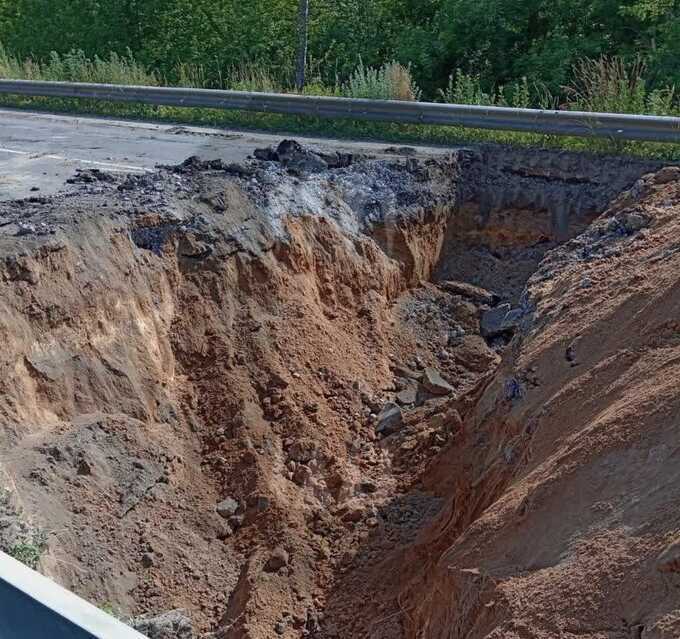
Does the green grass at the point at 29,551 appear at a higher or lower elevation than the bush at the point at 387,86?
lower

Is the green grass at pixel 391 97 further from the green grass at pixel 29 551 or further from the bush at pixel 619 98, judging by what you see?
the green grass at pixel 29 551

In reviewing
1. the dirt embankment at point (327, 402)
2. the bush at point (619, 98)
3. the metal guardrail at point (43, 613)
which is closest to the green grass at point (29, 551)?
the dirt embankment at point (327, 402)

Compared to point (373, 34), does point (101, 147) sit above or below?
below

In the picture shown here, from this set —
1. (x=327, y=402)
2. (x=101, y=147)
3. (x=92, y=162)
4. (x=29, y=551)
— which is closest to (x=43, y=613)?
(x=29, y=551)

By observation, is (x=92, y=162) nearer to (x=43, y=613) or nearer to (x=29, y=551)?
(x=29, y=551)

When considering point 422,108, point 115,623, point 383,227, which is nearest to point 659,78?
point 422,108

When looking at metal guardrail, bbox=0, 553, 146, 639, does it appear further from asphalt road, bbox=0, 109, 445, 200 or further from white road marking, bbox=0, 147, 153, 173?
white road marking, bbox=0, 147, 153, 173
